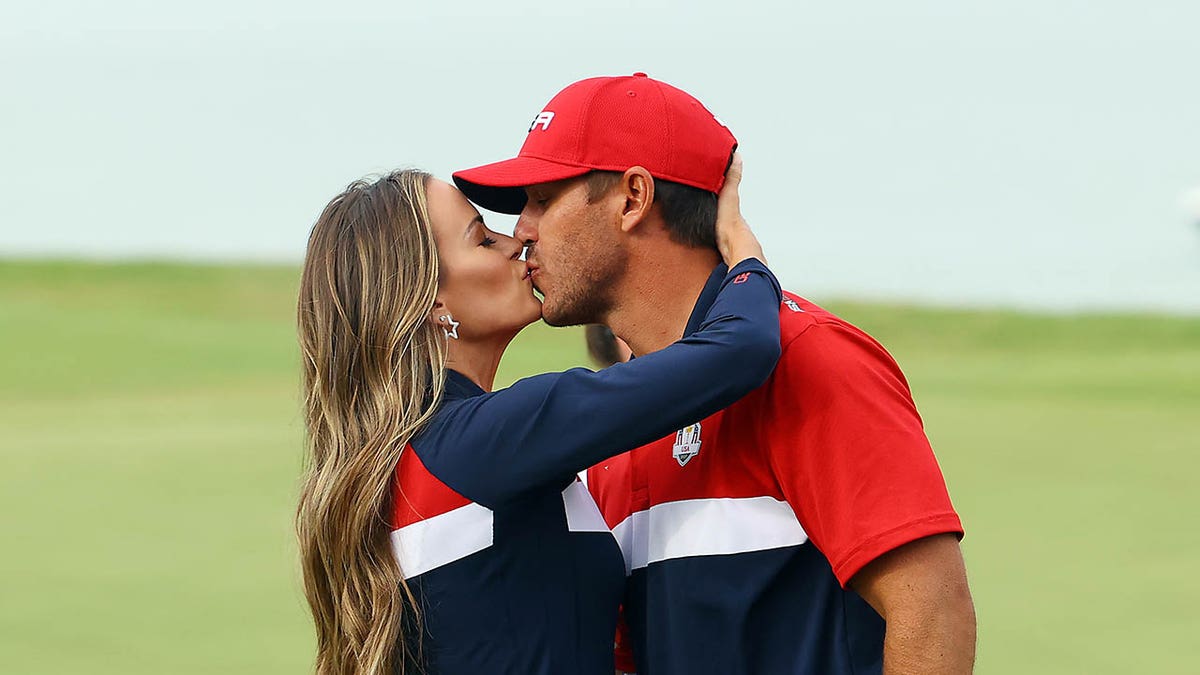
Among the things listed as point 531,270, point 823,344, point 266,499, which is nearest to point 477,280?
point 531,270

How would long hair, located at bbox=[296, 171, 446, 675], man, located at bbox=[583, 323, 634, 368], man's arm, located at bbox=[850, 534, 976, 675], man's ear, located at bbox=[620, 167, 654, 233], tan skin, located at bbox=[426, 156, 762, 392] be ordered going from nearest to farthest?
1. man's arm, located at bbox=[850, 534, 976, 675]
2. long hair, located at bbox=[296, 171, 446, 675]
3. man's ear, located at bbox=[620, 167, 654, 233]
4. tan skin, located at bbox=[426, 156, 762, 392]
5. man, located at bbox=[583, 323, 634, 368]

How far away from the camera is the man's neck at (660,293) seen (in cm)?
301

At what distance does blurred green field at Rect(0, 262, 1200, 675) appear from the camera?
7211mm

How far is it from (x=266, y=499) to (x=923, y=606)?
8.88 metres

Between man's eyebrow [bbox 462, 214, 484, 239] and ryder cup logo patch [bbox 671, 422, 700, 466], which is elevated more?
man's eyebrow [bbox 462, 214, 484, 239]

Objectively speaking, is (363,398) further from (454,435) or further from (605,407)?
(605,407)

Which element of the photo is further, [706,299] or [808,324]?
[706,299]

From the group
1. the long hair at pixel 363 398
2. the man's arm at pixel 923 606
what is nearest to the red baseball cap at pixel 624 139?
the long hair at pixel 363 398

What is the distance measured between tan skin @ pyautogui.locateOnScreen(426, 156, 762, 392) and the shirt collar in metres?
0.08

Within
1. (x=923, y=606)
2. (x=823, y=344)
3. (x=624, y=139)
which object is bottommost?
(x=923, y=606)

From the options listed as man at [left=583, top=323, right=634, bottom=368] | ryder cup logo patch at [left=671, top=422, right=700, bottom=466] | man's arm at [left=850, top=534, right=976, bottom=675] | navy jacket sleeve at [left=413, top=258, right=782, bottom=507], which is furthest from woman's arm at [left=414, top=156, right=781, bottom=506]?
man at [left=583, top=323, right=634, bottom=368]

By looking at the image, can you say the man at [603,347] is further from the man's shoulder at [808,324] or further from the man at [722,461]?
the man's shoulder at [808,324]

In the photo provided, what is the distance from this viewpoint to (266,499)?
10836 millimetres

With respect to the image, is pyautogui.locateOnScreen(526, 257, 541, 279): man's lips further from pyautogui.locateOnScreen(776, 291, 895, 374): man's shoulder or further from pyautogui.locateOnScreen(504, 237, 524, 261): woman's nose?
pyautogui.locateOnScreen(776, 291, 895, 374): man's shoulder
